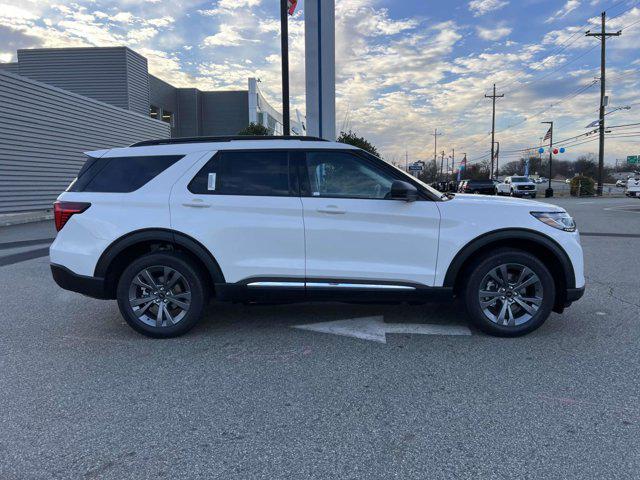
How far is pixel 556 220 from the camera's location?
4.43 meters

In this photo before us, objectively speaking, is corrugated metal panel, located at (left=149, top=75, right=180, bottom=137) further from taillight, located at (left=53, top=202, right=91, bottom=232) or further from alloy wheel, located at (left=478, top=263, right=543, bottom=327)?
alloy wheel, located at (left=478, top=263, right=543, bottom=327)

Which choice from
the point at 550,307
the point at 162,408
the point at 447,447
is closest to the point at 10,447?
the point at 162,408

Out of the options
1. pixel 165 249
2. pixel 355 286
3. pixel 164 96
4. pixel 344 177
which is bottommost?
pixel 355 286

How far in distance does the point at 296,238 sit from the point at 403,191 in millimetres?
1048

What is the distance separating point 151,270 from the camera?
4.49 metres

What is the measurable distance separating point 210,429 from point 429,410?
1.43 m

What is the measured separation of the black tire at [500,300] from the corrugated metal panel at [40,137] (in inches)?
632

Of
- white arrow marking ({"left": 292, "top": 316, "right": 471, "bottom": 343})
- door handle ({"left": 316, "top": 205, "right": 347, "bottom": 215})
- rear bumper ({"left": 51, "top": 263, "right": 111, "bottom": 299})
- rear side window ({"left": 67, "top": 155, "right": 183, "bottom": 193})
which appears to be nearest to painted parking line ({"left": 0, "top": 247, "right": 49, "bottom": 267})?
rear bumper ({"left": 51, "top": 263, "right": 111, "bottom": 299})

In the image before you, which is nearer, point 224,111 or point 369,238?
point 369,238

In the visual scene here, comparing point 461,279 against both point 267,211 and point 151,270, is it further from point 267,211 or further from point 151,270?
point 151,270

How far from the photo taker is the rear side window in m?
4.54

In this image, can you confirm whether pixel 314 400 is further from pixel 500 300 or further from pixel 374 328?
pixel 500 300

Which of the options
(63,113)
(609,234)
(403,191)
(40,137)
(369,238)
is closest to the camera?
(403,191)

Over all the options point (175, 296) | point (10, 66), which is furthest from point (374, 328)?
point (10, 66)
